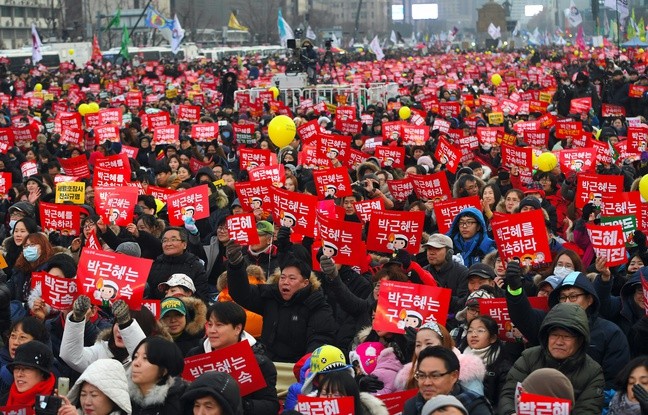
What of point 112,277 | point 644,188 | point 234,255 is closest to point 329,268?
point 234,255

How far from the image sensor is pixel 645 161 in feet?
47.4

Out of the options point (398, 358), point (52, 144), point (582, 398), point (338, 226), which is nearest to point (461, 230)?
point (338, 226)

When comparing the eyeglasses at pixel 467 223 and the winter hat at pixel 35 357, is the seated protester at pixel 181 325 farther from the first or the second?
the eyeglasses at pixel 467 223

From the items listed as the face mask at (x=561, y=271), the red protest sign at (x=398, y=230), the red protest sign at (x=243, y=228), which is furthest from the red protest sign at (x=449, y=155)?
the face mask at (x=561, y=271)

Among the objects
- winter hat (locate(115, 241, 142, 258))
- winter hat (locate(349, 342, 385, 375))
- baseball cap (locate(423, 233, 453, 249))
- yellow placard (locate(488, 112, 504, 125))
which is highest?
baseball cap (locate(423, 233, 453, 249))

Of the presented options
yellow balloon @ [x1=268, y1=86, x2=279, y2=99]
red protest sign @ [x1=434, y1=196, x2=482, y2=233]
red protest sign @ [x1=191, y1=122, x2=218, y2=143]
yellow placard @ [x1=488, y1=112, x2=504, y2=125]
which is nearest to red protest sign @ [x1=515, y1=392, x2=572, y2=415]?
red protest sign @ [x1=434, y1=196, x2=482, y2=233]

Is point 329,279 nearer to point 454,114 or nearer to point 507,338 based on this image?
point 507,338

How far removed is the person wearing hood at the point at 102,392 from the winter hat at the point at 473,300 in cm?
237

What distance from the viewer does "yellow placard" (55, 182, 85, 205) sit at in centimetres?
1229

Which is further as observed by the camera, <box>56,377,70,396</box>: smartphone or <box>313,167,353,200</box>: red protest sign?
<box>313,167,353,200</box>: red protest sign

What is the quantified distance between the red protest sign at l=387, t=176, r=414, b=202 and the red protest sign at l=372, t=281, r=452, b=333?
563 cm

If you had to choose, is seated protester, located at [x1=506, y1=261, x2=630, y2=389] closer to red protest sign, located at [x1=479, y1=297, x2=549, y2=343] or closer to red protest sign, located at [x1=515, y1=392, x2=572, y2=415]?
red protest sign, located at [x1=479, y1=297, x2=549, y2=343]

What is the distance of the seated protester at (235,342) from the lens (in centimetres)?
656

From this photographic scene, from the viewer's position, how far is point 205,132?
62.3ft
